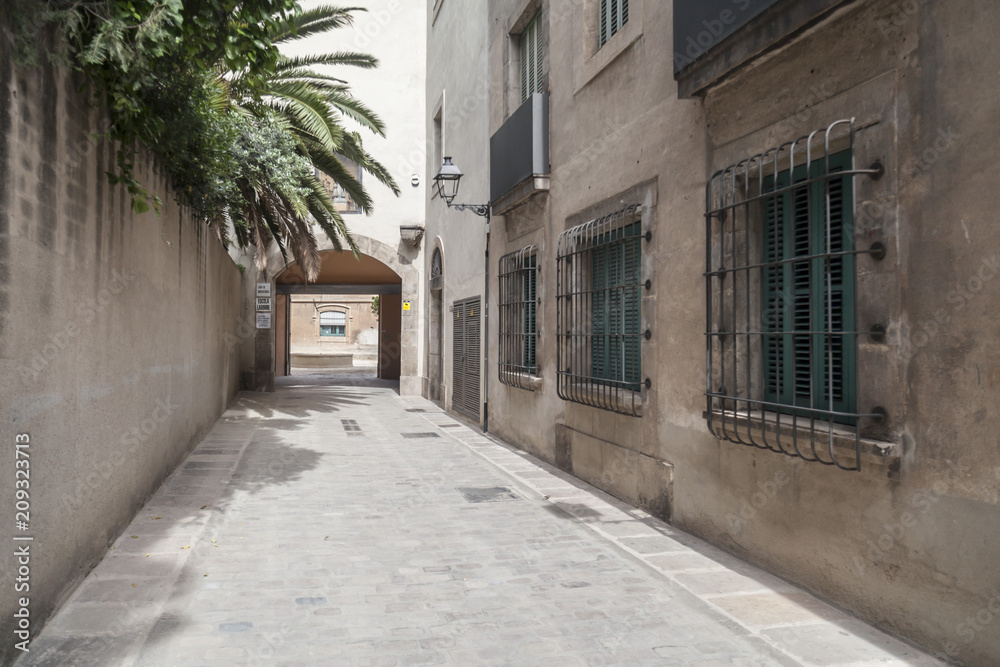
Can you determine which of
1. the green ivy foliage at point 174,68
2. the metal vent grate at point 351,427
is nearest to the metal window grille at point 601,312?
the green ivy foliage at point 174,68

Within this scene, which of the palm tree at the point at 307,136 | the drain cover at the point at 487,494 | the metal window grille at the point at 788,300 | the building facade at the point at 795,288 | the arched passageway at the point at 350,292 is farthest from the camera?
the arched passageway at the point at 350,292

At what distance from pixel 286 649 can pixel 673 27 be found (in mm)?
4779

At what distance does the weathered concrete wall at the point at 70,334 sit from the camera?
3.14 meters

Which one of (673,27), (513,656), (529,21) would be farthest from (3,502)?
(529,21)

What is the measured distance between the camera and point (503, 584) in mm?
4371

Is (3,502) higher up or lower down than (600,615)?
higher up

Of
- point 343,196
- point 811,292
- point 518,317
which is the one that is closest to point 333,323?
point 343,196

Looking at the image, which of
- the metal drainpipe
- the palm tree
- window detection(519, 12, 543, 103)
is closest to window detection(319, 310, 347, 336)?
the palm tree

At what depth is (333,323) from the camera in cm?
4731

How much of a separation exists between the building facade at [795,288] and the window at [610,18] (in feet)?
0.09

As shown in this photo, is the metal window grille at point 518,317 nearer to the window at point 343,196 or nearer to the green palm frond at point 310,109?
the green palm frond at point 310,109

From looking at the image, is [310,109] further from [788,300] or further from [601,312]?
[788,300]

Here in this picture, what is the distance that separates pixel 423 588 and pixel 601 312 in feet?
12.6

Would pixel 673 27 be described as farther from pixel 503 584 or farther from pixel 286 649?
pixel 286 649
